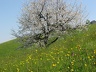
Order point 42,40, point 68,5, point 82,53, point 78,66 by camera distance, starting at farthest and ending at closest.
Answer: point 68,5 → point 42,40 → point 82,53 → point 78,66

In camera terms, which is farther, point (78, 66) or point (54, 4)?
point (54, 4)

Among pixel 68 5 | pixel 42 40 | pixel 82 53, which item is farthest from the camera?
pixel 68 5

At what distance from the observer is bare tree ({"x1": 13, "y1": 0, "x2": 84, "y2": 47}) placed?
2867cm

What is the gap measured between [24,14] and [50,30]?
377cm

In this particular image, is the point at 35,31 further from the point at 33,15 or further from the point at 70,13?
the point at 70,13

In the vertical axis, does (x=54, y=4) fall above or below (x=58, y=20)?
above

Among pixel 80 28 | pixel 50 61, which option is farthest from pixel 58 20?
pixel 50 61

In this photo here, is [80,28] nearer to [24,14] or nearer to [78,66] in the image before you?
[24,14]

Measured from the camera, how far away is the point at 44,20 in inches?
1133

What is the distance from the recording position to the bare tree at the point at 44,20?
28.7 meters

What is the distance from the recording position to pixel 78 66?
32.2 ft

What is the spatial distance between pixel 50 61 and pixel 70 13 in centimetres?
1909

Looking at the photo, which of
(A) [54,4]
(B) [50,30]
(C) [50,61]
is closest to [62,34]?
(B) [50,30]

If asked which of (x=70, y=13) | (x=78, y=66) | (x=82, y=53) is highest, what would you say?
(x=70, y=13)
